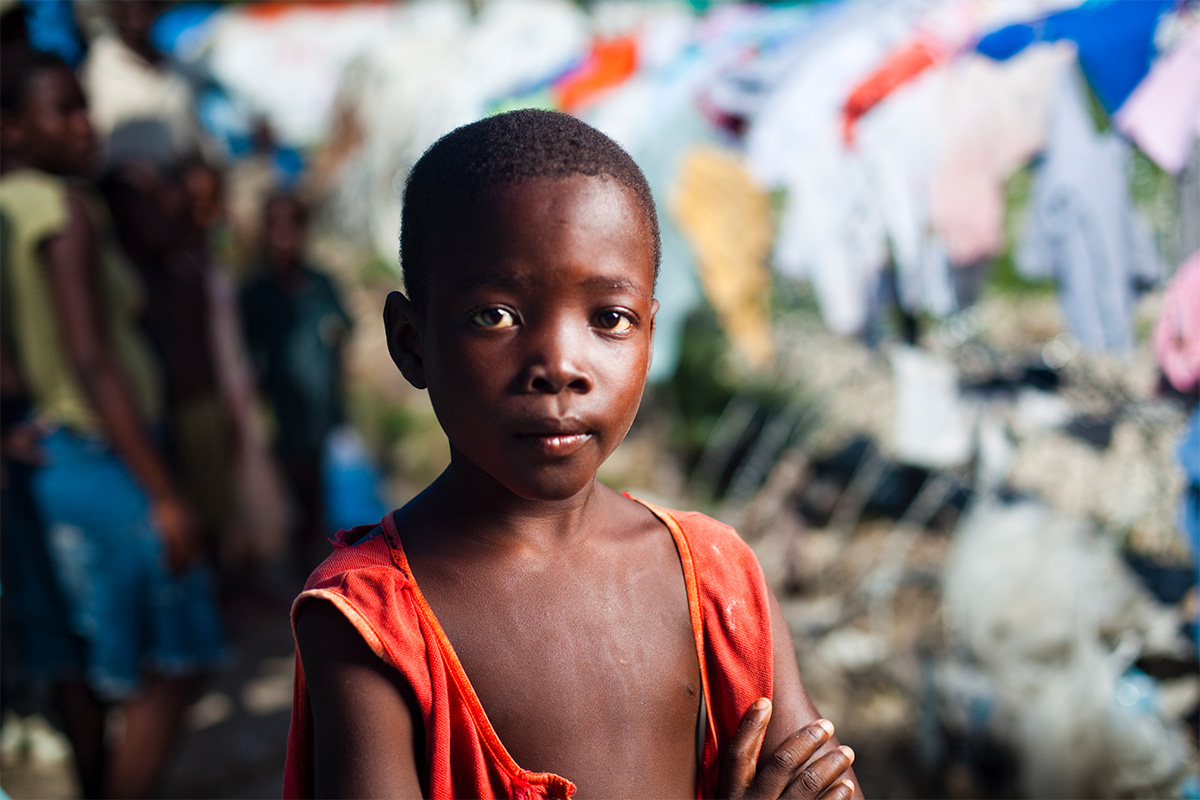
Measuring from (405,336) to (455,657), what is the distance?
337mm

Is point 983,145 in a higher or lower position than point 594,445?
higher

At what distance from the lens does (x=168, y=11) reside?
967 cm

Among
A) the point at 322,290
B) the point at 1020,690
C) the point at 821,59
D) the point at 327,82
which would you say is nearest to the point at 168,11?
the point at 327,82

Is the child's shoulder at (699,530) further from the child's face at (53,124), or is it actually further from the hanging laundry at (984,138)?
the hanging laundry at (984,138)

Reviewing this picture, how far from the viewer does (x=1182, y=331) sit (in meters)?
2.44

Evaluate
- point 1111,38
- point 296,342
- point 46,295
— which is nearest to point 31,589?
point 46,295

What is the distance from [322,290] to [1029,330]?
15.3 ft

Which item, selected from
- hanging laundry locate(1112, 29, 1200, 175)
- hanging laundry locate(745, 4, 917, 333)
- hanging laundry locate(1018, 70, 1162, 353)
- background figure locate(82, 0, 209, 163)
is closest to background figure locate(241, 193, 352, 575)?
background figure locate(82, 0, 209, 163)

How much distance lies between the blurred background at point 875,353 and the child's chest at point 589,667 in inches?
73.0

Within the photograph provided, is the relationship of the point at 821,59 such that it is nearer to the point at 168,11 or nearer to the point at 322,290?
the point at 322,290

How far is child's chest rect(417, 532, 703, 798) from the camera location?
1026 mm

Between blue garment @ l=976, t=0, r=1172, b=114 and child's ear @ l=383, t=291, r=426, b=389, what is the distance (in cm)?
228

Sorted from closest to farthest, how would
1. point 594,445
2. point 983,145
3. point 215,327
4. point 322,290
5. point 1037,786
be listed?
point 594,445 < point 1037,786 < point 983,145 < point 215,327 < point 322,290

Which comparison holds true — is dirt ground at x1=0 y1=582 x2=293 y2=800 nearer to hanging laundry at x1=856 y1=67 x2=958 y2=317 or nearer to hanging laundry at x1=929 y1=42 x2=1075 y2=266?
hanging laundry at x1=856 y1=67 x2=958 y2=317
